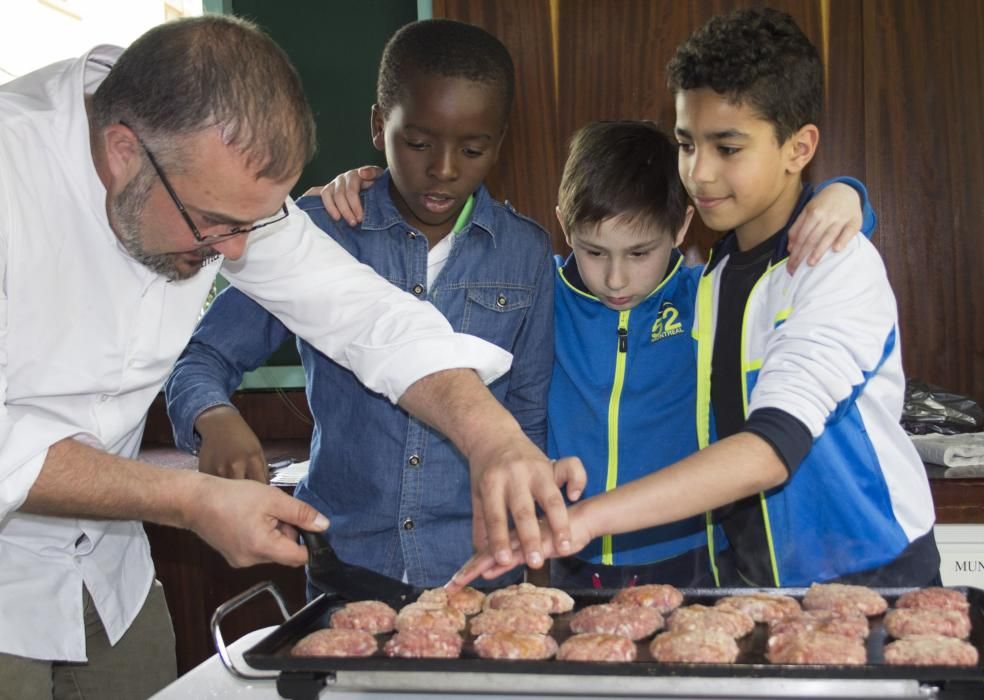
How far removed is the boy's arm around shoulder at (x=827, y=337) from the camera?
142cm

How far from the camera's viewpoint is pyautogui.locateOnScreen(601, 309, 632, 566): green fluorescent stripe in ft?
6.00

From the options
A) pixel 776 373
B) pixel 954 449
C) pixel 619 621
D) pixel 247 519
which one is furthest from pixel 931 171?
pixel 247 519

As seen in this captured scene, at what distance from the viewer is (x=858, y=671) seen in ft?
3.62

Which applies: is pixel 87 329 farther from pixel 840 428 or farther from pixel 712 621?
pixel 840 428

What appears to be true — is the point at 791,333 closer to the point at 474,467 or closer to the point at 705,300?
the point at 705,300

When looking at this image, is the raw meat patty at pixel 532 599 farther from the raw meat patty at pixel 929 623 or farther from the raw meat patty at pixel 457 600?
the raw meat patty at pixel 929 623

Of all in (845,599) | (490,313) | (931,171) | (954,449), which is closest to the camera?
(845,599)

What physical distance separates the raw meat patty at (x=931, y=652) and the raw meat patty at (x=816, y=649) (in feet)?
0.12

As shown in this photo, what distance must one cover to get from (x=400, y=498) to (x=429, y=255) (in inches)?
16.8

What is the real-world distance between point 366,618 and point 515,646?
0.75 ft

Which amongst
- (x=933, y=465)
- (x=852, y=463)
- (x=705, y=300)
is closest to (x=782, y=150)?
(x=705, y=300)

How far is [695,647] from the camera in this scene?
4.01 ft

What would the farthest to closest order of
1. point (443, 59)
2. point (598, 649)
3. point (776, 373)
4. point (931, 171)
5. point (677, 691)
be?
point (931, 171)
point (443, 59)
point (776, 373)
point (598, 649)
point (677, 691)

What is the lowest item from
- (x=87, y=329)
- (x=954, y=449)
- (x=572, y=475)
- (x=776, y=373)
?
(x=954, y=449)
